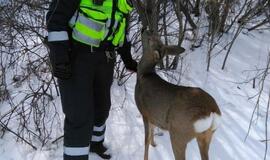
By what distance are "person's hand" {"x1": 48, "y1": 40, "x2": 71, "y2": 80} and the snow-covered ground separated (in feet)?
4.38

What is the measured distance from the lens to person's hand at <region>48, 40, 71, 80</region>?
3680mm

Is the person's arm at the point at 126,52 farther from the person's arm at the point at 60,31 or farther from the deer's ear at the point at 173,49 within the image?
the person's arm at the point at 60,31

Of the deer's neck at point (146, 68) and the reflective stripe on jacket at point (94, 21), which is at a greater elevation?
the reflective stripe on jacket at point (94, 21)

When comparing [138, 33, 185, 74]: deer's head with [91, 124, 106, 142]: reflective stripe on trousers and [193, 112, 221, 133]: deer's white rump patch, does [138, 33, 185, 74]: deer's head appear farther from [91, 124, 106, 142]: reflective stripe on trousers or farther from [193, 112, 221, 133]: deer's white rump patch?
[193, 112, 221, 133]: deer's white rump patch

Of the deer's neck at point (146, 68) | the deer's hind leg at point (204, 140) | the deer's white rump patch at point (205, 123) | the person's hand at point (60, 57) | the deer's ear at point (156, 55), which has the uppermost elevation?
the person's hand at point (60, 57)

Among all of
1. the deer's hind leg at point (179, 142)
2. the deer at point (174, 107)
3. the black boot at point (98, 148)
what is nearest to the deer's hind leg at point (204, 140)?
the deer at point (174, 107)

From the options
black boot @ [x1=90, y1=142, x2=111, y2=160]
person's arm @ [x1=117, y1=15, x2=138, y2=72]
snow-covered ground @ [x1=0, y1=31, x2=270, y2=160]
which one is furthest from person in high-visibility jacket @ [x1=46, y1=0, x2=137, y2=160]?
snow-covered ground @ [x1=0, y1=31, x2=270, y2=160]

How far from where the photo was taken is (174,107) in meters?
3.94

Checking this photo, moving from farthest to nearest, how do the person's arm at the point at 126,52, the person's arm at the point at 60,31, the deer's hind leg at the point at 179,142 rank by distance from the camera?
the person's arm at the point at 126,52
the deer's hind leg at the point at 179,142
the person's arm at the point at 60,31

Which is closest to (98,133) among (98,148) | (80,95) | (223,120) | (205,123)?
(98,148)

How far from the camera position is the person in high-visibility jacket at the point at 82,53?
12.1 feet

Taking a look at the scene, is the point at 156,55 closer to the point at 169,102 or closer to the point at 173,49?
the point at 173,49

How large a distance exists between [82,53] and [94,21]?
1.09 ft

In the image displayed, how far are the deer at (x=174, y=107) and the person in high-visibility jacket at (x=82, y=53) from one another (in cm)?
41
